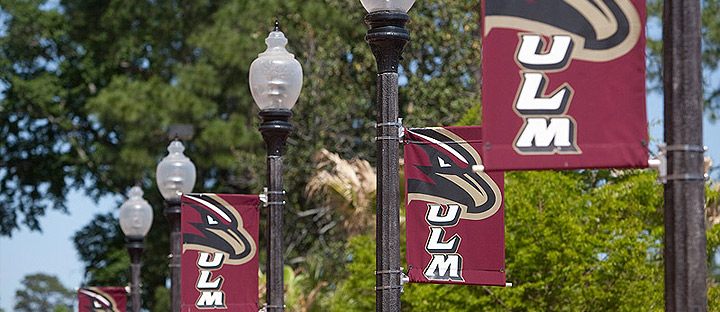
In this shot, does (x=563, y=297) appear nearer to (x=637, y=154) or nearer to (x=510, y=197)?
(x=510, y=197)

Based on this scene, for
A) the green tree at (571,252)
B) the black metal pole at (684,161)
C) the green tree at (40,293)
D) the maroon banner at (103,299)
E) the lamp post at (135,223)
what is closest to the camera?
the black metal pole at (684,161)

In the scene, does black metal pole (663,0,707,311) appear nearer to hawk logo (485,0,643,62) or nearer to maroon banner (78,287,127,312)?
hawk logo (485,0,643,62)

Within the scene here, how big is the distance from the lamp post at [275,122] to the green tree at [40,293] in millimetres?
85945

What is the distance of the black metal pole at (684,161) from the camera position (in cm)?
552

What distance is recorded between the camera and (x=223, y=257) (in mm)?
11922

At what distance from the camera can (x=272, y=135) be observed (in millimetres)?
11461

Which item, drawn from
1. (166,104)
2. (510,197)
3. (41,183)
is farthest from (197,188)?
(510,197)

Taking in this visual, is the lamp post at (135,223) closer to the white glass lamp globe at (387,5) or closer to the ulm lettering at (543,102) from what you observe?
the white glass lamp globe at (387,5)

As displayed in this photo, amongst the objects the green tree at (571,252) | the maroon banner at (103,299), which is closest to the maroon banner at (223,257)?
the green tree at (571,252)

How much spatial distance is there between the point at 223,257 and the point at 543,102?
663 cm

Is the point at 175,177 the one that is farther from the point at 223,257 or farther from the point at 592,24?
the point at 592,24

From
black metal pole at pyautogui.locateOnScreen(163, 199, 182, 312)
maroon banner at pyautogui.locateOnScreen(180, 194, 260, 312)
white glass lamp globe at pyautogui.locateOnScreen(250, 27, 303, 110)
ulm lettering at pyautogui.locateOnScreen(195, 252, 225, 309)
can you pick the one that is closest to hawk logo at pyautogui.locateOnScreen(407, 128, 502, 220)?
white glass lamp globe at pyautogui.locateOnScreen(250, 27, 303, 110)

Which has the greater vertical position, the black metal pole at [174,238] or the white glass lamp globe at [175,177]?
the white glass lamp globe at [175,177]

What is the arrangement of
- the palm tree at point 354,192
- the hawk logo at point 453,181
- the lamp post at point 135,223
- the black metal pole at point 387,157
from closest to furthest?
the black metal pole at point 387,157, the hawk logo at point 453,181, the lamp post at point 135,223, the palm tree at point 354,192
